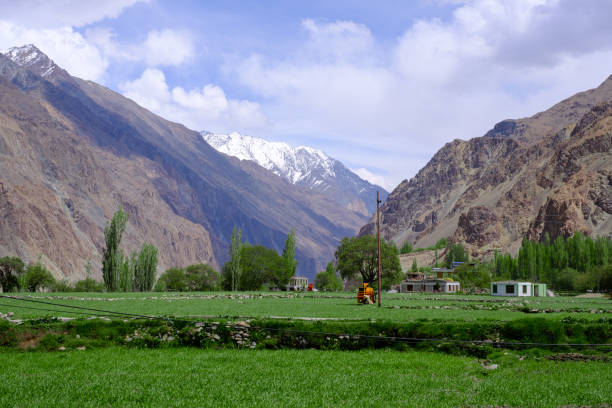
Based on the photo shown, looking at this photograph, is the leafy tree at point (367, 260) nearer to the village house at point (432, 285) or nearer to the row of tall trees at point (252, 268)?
the row of tall trees at point (252, 268)

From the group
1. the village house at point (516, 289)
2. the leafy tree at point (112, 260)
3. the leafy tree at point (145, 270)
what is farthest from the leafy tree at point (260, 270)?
the village house at point (516, 289)

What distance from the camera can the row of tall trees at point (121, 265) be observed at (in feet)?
307

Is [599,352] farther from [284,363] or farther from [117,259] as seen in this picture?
[117,259]

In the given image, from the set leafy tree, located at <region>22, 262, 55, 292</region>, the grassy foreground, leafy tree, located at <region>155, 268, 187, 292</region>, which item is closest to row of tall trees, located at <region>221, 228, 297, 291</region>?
leafy tree, located at <region>155, 268, 187, 292</region>

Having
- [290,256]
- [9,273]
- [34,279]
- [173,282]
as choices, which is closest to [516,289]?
[290,256]

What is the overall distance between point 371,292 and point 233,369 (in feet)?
110

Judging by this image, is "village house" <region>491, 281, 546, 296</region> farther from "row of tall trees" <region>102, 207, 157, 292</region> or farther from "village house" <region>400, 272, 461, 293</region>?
"row of tall trees" <region>102, 207, 157, 292</region>

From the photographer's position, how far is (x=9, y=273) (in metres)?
105

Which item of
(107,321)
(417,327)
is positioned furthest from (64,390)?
(417,327)

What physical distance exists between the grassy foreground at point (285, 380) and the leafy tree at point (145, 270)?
91.9 meters

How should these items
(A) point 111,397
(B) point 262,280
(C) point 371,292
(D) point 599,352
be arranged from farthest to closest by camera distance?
(B) point 262,280, (C) point 371,292, (D) point 599,352, (A) point 111,397

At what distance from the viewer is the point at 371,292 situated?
4828 centimetres

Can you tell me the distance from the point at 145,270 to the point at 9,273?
25.6m

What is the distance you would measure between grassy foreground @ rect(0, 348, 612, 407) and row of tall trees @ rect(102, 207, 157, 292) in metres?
78.6
